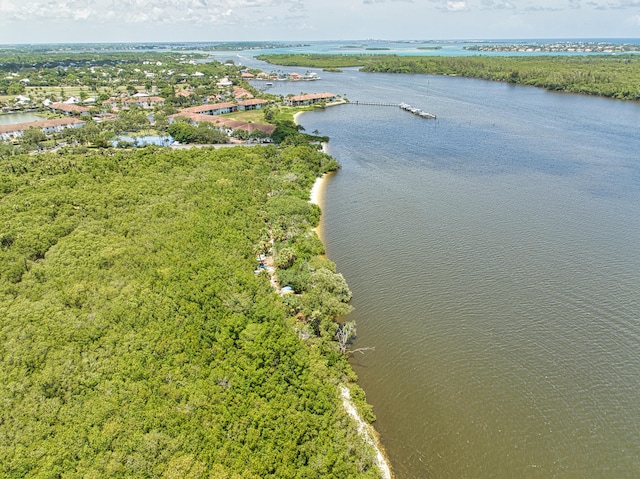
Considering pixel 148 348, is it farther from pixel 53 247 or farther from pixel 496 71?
pixel 496 71

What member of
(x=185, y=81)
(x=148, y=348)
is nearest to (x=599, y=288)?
(x=148, y=348)

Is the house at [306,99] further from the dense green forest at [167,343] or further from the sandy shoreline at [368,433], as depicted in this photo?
the sandy shoreline at [368,433]

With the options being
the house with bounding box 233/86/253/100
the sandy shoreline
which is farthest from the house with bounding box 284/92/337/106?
the sandy shoreline

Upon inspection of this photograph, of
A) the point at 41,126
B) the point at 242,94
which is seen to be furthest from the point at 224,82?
the point at 41,126

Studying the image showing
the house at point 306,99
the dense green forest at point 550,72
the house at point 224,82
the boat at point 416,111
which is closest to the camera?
the boat at point 416,111

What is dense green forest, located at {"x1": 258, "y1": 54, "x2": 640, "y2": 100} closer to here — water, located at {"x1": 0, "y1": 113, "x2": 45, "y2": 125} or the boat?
the boat

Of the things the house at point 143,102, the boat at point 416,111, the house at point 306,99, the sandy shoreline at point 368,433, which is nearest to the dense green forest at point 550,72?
the boat at point 416,111
